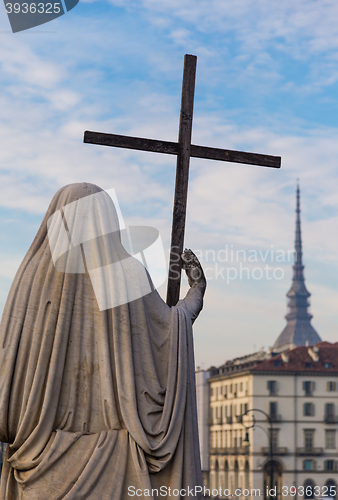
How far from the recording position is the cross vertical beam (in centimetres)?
820

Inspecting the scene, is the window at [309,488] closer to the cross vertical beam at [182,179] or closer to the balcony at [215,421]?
the balcony at [215,421]

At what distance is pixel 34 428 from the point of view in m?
6.85

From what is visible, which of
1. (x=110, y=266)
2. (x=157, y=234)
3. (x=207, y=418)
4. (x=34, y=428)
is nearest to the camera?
(x=34, y=428)

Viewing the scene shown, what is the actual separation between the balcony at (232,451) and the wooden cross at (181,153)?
91.6 meters

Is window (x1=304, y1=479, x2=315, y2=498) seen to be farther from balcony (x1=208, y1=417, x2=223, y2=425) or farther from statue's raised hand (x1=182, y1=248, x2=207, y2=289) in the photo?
statue's raised hand (x1=182, y1=248, x2=207, y2=289)

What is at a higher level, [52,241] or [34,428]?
[52,241]

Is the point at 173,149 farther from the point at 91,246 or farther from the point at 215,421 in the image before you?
the point at 215,421

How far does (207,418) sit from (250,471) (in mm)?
14295

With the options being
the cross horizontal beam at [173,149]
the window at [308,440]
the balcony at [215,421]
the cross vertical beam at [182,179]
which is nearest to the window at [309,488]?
the window at [308,440]

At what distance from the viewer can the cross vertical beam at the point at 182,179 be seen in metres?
8.20

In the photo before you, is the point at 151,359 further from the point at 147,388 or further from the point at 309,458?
the point at 309,458

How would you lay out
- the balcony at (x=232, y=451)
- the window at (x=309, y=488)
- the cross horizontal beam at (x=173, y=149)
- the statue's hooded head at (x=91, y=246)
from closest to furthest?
1. the statue's hooded head at (x=91, y=246)
2. the cross horizontal beam at (x=173, y=149)
3. the window at (x=309, y=488)
4. the balcony at (x=232, y=451)

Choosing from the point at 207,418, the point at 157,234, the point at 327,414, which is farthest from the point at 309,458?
the point at 157,234

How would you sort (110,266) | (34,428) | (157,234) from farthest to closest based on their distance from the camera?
(157,234) < (110,266) < (34,428)
